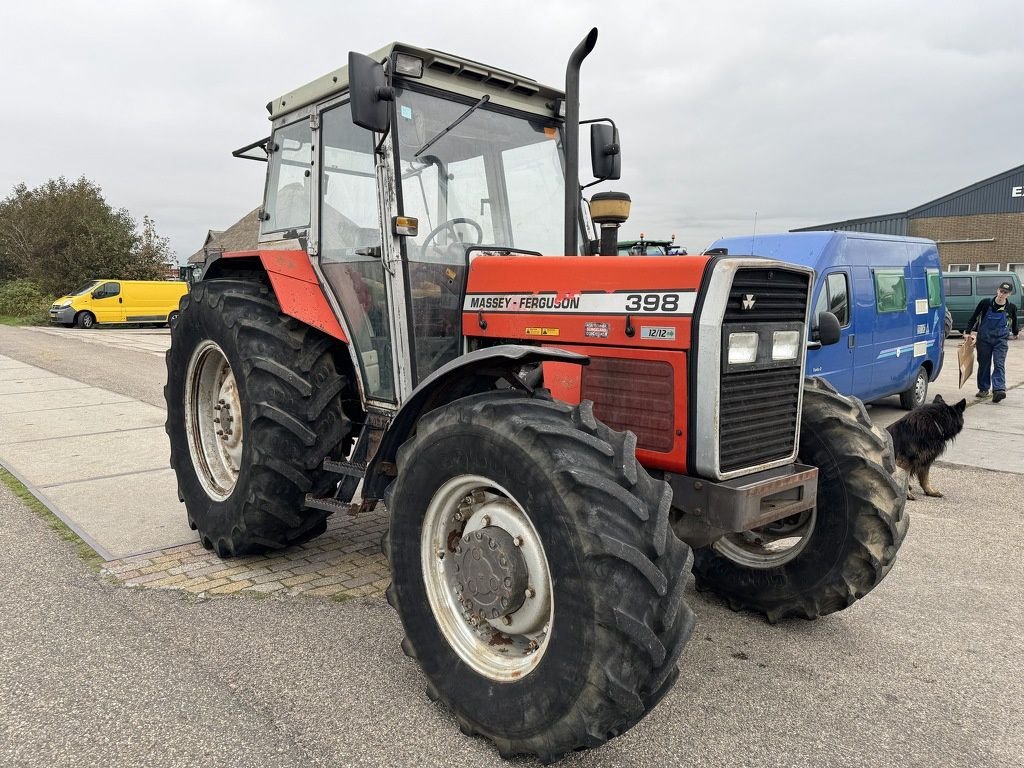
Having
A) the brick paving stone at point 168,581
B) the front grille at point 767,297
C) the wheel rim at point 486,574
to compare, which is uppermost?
the front grille at point 767,297

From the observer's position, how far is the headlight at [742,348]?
2656 millimetres

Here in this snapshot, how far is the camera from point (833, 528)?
3248 mm

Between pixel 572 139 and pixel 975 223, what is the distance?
36.5 m

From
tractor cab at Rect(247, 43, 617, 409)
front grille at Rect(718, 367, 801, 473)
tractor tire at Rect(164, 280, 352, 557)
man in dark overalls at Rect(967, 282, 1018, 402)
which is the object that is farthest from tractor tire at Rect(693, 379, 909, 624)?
man in dark overalls at Rect(967, 282, 1018, 402)

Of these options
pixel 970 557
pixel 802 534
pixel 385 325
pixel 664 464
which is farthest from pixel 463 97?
pixel 970 557

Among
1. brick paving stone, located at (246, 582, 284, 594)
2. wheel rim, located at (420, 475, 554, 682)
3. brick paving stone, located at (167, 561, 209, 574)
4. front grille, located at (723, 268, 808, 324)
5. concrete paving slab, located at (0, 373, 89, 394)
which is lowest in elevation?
brick paving stone, located at (246, 582, 284, 594)

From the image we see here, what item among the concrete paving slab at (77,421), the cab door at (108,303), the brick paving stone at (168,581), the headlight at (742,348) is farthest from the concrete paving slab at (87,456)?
the cab door at (108,303)

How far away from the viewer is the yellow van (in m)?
25.6

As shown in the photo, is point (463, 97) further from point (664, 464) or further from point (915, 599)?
point (915, 599)

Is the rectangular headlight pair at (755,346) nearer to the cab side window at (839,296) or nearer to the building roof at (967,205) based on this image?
the cab side window at (839,296)

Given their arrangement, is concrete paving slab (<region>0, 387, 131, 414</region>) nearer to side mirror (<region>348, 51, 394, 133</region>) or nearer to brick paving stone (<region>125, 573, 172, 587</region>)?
brick paving stone (<region>125, 573, 172, 587</region>)

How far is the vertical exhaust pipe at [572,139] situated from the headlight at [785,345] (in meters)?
1.01

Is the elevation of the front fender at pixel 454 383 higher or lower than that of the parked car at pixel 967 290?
higher

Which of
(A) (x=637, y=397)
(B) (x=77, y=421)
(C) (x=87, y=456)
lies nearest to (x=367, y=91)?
(A) (x=637, y=397)
